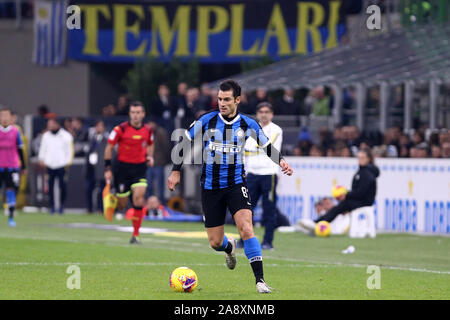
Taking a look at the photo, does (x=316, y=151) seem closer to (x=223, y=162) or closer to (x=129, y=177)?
(x=129, y=177)

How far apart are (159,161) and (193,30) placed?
33.4 feet

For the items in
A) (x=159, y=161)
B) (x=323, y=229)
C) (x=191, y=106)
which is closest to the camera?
(x=323, y=229)

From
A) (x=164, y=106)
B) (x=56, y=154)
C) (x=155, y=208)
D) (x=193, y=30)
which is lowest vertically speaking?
(x=155, y=208)

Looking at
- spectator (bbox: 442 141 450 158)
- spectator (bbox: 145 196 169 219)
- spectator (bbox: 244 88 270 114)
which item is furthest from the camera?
spectator (bbox: 244 88 270 114)

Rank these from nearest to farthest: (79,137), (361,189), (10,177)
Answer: (361,189), (10,177), (79,137)

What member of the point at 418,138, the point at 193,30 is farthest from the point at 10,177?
the point at 193,30

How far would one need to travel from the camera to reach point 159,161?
2688 cm

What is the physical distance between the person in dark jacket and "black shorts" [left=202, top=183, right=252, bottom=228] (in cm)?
866

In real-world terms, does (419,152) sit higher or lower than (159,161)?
higher

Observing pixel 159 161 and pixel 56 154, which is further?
pixel 56 154

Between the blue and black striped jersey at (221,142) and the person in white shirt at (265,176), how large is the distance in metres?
5.11

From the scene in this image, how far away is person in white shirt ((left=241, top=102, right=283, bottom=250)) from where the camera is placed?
56.8 feet

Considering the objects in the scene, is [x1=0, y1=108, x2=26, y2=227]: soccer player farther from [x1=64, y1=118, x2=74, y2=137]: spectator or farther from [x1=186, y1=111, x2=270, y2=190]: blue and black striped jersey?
[x1=186, y1=111, x2=270, y2=190]: blue and black striped jersey

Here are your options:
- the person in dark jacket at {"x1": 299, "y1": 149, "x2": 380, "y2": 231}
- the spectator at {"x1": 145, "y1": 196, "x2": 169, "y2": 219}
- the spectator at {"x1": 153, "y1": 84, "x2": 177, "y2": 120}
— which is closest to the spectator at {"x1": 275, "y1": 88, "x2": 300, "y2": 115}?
the spectator at {"x1": 153, "y1": 84, "x2": 177, "y2": 120}
